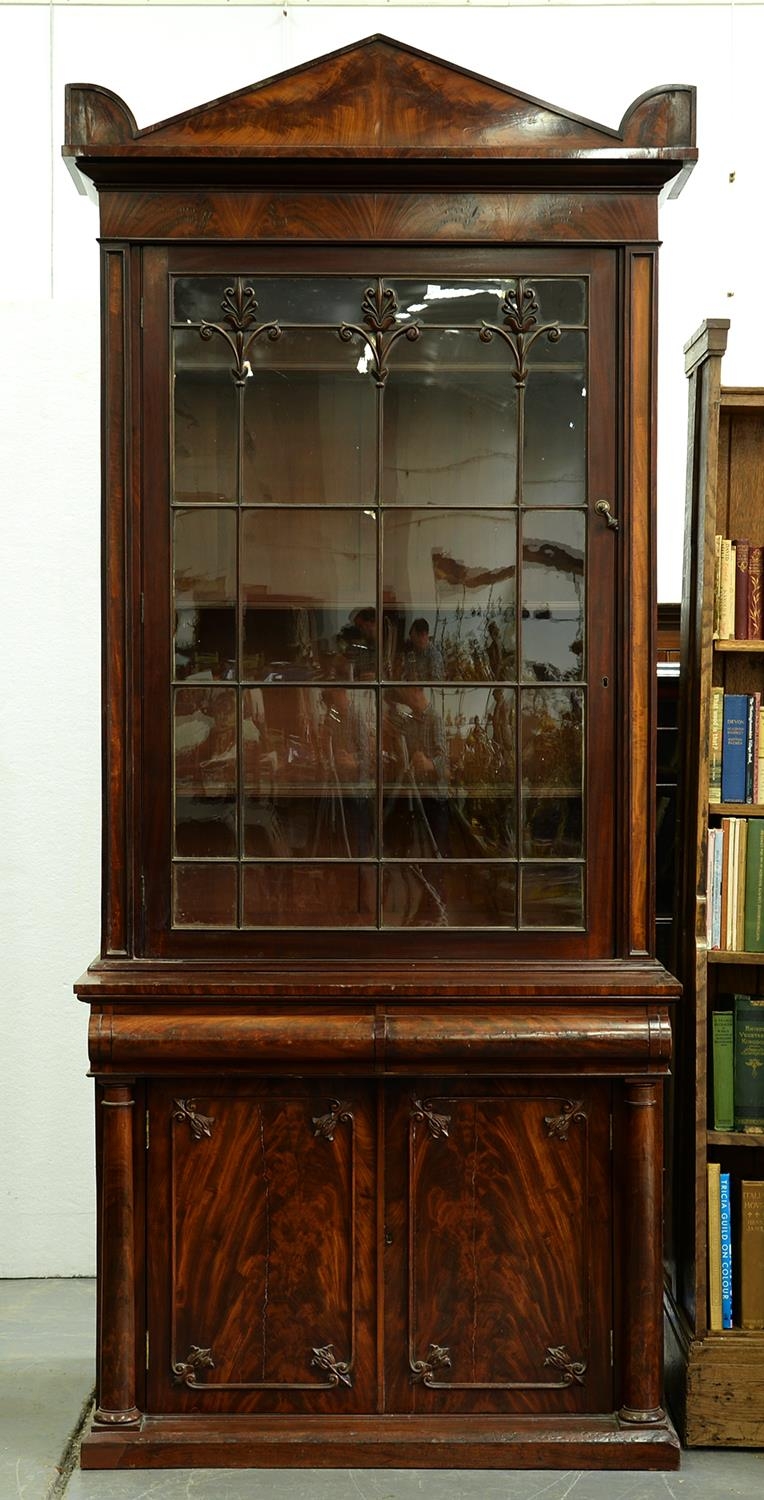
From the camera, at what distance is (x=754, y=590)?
9.12ft

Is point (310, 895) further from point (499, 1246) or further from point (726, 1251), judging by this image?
point (726, 1251)

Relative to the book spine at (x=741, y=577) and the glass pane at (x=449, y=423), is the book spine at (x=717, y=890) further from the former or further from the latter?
the glass pane at (x=449, y=423)

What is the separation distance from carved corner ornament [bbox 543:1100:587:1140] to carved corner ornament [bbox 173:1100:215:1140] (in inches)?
26.4

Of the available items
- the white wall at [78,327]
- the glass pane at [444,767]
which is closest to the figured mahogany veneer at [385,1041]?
the glass pane at [444,767]

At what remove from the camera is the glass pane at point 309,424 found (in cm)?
261

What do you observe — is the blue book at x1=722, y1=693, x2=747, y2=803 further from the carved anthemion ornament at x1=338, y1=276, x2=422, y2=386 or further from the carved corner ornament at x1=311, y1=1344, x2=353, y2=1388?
the carved corner ornament at x1=311, y1=1344, x2=353, y2=1388

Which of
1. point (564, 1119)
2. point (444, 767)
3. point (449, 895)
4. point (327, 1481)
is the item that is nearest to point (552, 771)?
point (444, 767)

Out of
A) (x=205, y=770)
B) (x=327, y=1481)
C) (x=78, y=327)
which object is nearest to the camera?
(x=327, y=1481)

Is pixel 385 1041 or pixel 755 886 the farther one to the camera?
pixel 755 886

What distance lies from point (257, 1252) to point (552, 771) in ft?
3.68

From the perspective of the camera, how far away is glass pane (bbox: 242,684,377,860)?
2631 mm

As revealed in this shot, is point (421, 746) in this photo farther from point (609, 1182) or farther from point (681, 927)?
point (609, 1182)

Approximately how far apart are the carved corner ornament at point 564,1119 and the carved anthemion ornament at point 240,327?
1.57 metres

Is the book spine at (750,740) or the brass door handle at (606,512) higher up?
the brass door handle at (606,512)
